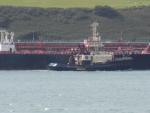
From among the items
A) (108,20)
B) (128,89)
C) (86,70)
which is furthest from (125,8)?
(128,89)

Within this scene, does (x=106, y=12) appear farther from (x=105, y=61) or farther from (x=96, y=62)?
(x=96, y=62)

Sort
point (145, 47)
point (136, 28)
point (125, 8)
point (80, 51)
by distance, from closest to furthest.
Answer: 1. point (80, 51)
2. point (145, 47)
3. point (136, 28)
4. point (125, 8)

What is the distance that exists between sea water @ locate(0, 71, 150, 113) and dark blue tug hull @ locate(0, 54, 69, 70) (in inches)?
406

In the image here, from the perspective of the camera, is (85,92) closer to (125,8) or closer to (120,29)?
(120,29)

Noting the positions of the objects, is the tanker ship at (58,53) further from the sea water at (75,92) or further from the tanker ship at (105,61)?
the sea water at (75,92)

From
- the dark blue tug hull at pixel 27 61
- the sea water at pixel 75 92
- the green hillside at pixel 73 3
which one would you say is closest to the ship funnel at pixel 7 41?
the dark blue tug hull at pixel 27 61

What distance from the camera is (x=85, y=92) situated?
316 feet

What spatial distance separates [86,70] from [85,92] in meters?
32.1

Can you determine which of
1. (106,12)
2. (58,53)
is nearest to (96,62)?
(58,53)

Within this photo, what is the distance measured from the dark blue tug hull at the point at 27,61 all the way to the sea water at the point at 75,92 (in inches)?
406

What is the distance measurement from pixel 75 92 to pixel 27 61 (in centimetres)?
3808

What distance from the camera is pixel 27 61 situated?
134250mm

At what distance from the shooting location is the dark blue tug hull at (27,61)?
5276 inches

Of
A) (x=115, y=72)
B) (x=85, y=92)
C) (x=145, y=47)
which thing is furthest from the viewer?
(x=145, y=47)
